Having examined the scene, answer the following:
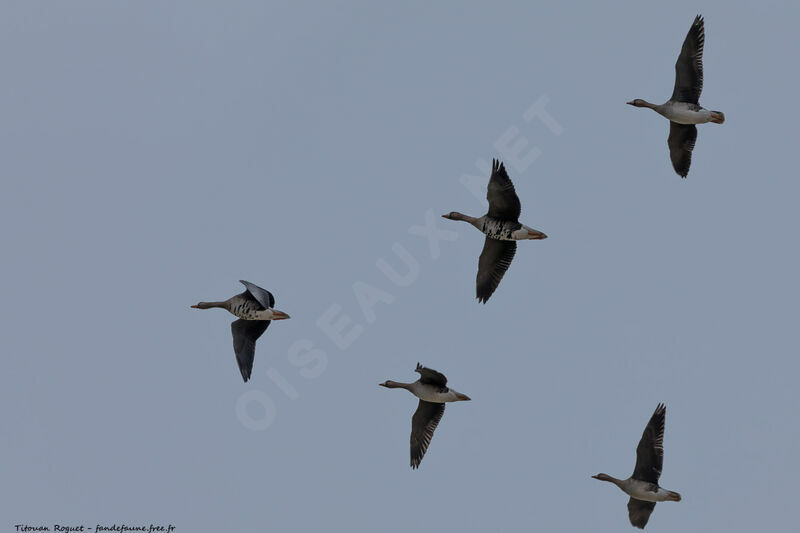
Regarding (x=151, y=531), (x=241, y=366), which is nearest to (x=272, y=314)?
(x=241, y=366)

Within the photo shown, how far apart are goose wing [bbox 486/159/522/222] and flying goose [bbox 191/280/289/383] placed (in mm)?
6023

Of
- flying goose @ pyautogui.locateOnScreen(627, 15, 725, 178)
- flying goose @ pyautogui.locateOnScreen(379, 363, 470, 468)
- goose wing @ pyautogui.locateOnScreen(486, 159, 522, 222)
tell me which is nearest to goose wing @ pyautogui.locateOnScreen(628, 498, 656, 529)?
flying goose @ pyautogui.locateOnScreen(379, 363, 470, 468)

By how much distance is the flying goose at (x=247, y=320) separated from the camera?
108 feet

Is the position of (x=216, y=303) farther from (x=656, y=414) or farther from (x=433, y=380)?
(x=656, y=414)

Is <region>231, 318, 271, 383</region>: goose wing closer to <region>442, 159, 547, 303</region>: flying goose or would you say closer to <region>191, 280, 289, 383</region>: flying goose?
<region>191, 280, 289, 383</region>: flying goose

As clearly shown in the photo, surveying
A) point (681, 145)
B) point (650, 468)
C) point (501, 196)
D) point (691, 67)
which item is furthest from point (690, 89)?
point (650, 468)

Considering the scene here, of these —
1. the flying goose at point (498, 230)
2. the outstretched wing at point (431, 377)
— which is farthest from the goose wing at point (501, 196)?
the outstretched wing at point (431, 377)

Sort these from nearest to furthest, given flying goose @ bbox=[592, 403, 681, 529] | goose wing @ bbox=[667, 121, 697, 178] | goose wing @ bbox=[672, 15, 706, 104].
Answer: flying goose @ bbox=[592, 403, 681, 529]
goose wing @ bbox=[672, 15, 706, 104]
goose wing @ bbox=[667, 121, 697, 178]

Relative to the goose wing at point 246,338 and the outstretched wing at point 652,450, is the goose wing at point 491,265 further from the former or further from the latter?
the goose wing at point 246,338

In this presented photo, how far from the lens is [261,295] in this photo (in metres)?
31.8

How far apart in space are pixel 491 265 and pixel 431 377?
4.15 meters

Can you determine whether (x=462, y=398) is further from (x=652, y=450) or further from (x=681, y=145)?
(x=681, y=145)

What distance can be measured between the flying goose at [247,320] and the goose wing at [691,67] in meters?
12.7

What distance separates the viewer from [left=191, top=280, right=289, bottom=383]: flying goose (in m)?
32.8
